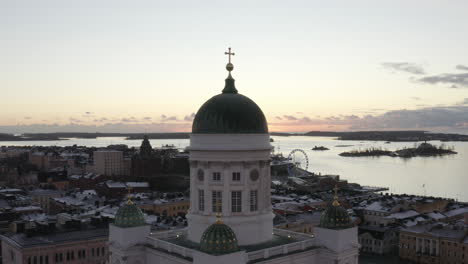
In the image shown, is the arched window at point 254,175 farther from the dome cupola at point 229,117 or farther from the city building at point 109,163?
the city building at point 109,163

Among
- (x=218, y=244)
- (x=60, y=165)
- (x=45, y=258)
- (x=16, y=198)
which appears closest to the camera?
(x=218, y=244)

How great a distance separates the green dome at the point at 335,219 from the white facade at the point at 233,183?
114 inches

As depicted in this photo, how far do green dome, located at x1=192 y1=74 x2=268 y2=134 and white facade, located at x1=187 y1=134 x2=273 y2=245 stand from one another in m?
0.36

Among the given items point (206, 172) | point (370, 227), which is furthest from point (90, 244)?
point (370, 227)

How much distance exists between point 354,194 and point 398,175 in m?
72.6

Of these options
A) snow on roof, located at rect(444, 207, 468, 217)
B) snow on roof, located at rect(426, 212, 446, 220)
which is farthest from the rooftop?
snow on roof, located at rect(444, 207, 468, 217)

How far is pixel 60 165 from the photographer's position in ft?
566

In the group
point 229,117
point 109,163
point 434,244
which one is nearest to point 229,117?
Result: point 229,117

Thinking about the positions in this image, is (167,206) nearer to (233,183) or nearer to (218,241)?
(233,183)

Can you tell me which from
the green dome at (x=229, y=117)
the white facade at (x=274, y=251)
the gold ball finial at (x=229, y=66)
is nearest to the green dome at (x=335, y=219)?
the white facade at (x=274, y=251)

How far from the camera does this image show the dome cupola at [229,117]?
24344 mm

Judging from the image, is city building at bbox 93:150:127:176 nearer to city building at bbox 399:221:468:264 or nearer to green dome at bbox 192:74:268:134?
city building at bbox 399:221:468:264

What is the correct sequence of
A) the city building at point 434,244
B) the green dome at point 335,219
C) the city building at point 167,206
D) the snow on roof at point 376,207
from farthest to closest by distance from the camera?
the city building at point 167,206 < the snow on roof at point 376,207 < the city building at point 434,244 < the green dome at point 335,219

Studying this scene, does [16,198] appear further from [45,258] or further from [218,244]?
[218,244]
